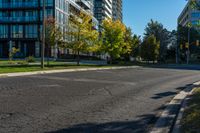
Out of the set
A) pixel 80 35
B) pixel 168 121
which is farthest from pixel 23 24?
pixel 168 121

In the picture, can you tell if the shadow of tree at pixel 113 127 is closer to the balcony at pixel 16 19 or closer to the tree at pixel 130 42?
the tree at pixel 130 42

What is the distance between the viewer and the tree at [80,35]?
49.3 metres

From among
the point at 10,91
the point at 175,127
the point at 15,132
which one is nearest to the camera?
the point at 15,132

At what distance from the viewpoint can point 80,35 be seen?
161 ft

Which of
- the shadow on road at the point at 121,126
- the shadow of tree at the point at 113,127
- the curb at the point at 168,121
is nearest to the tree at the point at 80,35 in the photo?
the curb at the point at 168,121

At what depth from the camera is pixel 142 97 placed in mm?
16547

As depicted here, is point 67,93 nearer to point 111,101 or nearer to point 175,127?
point 111,101

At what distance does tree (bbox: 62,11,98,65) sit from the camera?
49266mm

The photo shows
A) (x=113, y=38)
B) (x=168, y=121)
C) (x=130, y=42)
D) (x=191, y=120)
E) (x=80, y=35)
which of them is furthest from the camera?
(x=130, y=42)

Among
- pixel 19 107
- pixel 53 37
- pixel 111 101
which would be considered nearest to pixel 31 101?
pixel 19 107

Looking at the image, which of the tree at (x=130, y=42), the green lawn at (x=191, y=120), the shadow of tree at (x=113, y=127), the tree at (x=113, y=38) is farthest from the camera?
the tree at (x=130, y=42)

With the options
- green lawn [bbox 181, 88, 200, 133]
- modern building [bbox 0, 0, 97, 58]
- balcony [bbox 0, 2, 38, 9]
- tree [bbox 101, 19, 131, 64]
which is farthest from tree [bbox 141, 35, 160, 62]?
green lawn [bbox 181, 88, 200, 133]

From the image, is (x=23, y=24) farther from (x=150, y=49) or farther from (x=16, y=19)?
(x=150, y=49)

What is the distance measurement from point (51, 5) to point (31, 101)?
63831 millimetres
